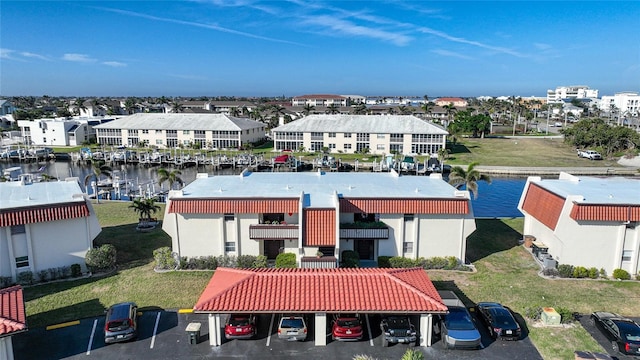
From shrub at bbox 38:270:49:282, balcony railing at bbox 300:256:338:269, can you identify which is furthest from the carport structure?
shrub at bbox 38:270:49:282

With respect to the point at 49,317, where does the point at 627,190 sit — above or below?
above

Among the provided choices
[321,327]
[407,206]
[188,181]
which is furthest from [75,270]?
[188,181]

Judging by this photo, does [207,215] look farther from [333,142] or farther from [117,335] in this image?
A: [333,142]

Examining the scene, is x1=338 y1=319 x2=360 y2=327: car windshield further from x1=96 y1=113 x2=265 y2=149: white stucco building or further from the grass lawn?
x1=96 y1=113 x2=265 y2=149: white stucco building

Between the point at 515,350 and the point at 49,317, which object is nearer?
the point at 515,350

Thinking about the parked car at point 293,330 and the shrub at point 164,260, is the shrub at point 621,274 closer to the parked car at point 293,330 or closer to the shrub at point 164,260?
the parked car at point 293,330

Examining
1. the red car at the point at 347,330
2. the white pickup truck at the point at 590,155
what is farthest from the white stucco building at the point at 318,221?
the white pickup truck at the point at 590,155

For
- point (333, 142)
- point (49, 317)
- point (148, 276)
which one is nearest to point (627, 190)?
point (148, 276)
